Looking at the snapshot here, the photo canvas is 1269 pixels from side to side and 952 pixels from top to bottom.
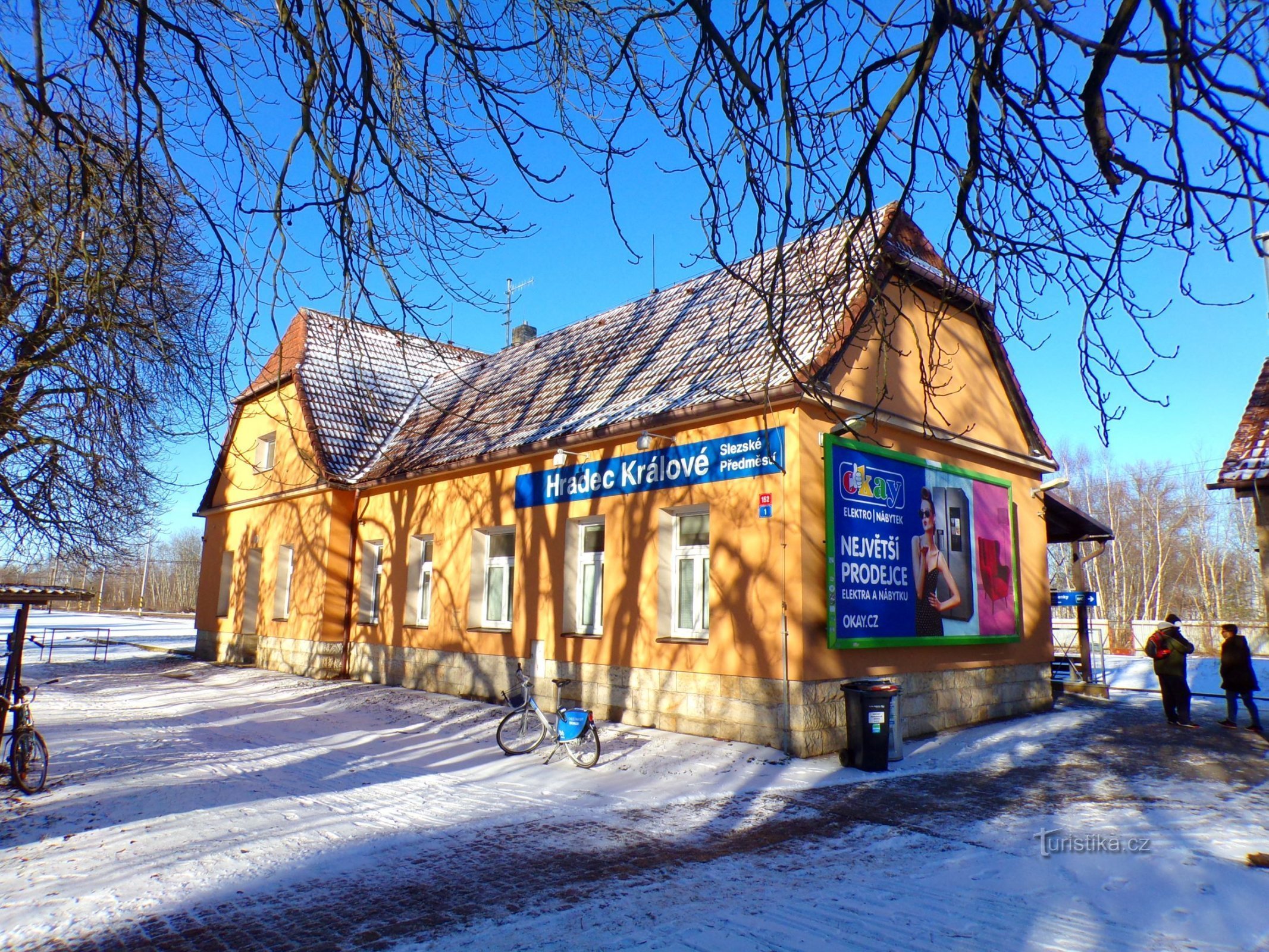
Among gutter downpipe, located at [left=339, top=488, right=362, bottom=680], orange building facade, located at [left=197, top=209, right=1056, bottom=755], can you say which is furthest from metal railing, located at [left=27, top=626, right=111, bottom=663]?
gutter downpipe, located at [left=339, top=488, right=362, bottom=680]

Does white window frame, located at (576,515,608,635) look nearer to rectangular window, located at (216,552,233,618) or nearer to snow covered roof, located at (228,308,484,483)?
snow covered roof, located at (228,308,484,483)

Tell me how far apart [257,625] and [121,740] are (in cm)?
1077

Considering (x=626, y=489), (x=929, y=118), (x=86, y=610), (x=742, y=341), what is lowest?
(x=86, y=610)

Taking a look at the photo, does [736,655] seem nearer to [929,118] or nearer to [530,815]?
[530,815]

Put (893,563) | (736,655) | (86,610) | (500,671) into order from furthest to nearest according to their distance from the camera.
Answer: (86,610) → (500,671) → (893,563) → (736,655)

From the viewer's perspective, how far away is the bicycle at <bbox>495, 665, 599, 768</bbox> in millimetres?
9203

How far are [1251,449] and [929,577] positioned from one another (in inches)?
219

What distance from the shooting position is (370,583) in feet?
57.3

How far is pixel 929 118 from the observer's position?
13.0 ft

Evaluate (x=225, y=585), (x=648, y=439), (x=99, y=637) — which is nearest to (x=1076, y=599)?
(x=648, y=439)

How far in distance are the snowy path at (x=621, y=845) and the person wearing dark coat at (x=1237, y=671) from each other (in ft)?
8.27

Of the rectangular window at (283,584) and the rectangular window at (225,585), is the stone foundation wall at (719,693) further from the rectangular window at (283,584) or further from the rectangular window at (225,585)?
the rectangular window at (225,585)

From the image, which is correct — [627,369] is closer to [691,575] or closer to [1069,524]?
[691,575]

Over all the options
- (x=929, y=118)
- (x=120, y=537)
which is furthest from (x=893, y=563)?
(x=120, y=537)
